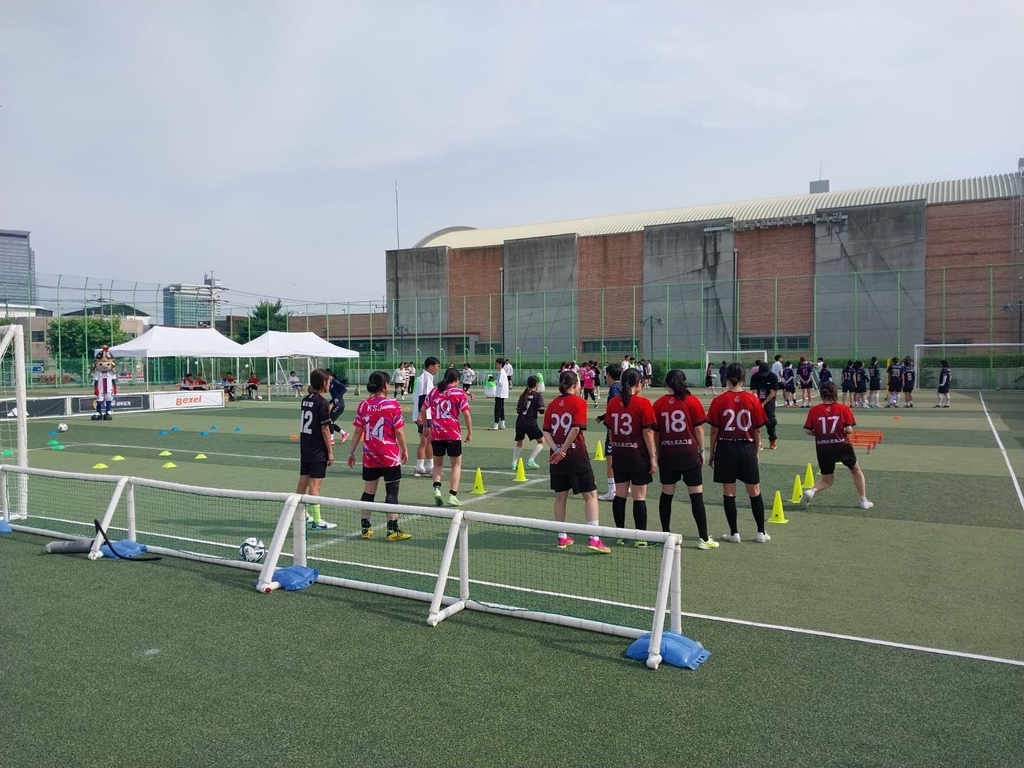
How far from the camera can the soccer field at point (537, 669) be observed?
4.04m

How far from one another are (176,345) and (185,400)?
2275mm

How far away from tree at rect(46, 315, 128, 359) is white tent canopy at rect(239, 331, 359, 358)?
67.9ft

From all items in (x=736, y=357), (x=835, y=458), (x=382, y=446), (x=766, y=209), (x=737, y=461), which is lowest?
(x=835, y=458)

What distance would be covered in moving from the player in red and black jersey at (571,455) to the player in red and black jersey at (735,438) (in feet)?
4.62

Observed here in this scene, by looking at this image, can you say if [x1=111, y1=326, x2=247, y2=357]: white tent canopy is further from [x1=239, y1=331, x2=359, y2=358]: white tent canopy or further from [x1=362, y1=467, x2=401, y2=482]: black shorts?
[x1=362, y1=467, x2=401, y2=482]: black shorts

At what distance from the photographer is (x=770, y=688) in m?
4.69

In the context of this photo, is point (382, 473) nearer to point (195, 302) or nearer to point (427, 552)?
point (427, 552)

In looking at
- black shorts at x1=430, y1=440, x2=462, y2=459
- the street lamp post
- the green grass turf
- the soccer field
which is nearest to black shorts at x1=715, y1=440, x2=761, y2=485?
the soccer field

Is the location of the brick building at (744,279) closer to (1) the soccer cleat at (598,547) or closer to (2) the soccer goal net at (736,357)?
(2) the soccer goal net at (736,357)

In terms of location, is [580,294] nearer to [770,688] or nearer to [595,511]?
[595,511]

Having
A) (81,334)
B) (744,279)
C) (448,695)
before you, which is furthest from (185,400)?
(744,279)

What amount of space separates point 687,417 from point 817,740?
13.5ft

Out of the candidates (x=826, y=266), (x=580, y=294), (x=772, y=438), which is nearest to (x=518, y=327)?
(x=580, y=294)

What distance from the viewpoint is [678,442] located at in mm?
7926
